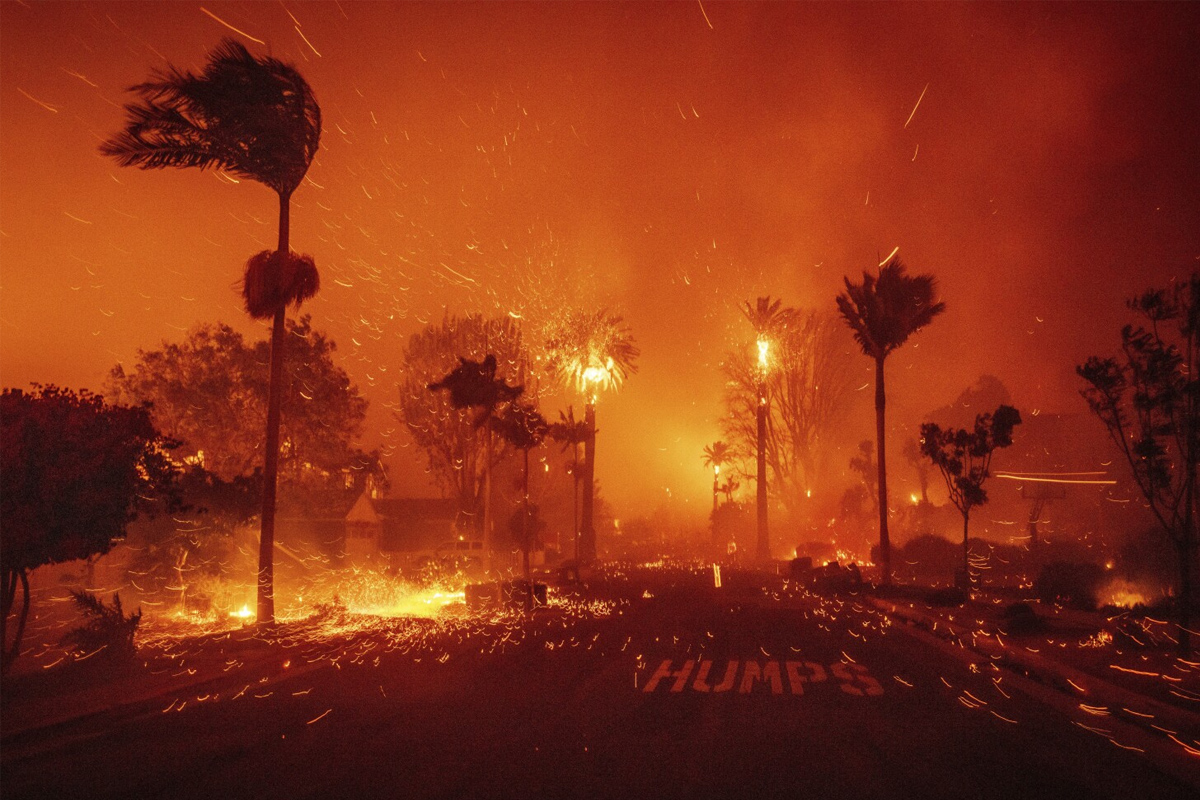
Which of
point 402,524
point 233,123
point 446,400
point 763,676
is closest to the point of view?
point 763,676

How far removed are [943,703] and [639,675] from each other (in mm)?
4260

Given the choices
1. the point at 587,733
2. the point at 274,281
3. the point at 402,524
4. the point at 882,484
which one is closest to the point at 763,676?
the point at 587,733

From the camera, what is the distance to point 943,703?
437 inches

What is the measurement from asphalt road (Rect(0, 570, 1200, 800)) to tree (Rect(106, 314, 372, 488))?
27.1 m

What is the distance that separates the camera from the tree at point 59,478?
1111 cm

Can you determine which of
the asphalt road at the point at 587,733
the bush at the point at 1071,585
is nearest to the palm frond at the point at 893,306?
the bush at the point at 1071,585

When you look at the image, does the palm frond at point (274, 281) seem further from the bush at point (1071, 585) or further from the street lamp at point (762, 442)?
the street lamp at point (762, 442)

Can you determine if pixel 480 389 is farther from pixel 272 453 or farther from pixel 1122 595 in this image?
pixel 1122 595

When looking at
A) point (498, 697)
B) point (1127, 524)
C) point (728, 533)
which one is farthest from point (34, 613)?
point (728, 533)

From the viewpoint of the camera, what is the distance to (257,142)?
17.6m

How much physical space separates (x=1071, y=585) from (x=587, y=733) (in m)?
20.9

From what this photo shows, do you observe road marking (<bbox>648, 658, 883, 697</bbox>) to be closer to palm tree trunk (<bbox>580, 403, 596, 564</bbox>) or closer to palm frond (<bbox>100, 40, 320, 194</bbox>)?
palm frond (<bbox>100, 40, 320, 194</bbox>)

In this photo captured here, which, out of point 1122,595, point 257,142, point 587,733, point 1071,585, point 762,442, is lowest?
point 1122,595

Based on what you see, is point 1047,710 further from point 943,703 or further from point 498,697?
point 498,697
